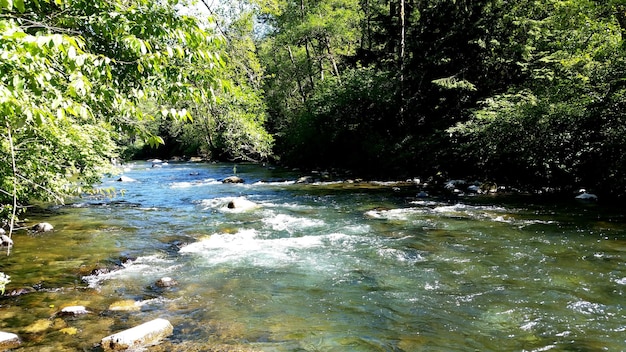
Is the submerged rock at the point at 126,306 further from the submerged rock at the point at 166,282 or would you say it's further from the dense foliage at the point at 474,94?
the dense foliage at the point at 474,94

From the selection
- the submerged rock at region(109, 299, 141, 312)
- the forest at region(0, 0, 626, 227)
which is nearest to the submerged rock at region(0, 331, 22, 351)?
the submerged rock at region(109, 299, 141, 312)

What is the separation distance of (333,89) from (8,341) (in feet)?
86.0

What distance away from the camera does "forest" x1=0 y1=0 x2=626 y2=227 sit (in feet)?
13.1

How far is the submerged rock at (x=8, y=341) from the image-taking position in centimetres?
551

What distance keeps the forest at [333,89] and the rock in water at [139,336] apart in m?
1.95

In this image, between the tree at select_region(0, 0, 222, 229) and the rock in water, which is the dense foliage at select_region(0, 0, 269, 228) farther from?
the rock in water

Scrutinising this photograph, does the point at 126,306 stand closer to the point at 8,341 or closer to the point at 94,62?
the point at 8,341

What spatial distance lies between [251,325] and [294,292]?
144 centimetres

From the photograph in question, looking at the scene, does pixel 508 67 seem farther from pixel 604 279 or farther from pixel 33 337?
pixel 33 337

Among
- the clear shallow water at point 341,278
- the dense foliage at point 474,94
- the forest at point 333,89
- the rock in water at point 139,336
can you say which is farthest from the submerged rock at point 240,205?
the rock in water at point 139,336

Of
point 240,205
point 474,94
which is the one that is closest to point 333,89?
point 474,94

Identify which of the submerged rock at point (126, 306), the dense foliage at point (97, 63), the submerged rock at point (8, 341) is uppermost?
the dense foliage at point (97, 63)

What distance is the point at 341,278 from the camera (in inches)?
326

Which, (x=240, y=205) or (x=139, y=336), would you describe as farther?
(x=240, y=205)
